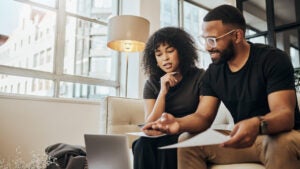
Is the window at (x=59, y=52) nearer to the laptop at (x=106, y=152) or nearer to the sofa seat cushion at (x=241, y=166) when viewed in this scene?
the laptop at (x=106, y=152)

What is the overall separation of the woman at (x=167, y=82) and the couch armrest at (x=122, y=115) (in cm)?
44

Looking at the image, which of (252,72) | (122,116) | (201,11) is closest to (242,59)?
(252,72)

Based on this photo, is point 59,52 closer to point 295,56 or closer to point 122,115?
point 122,115

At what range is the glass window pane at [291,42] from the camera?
15.3 feet

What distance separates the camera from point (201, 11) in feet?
16.4

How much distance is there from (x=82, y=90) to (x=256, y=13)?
347 cm

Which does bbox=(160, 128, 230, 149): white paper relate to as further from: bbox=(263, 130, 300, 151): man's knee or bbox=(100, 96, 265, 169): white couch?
bbox=(100, 96, 265, 169): white couch

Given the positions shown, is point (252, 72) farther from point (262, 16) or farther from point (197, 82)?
point (262, 16)

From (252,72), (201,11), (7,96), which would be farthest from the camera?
(201,11)

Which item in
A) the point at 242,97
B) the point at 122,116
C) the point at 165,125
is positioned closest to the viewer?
the point at 165,125

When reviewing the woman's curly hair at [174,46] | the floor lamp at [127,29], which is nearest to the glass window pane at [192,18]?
the floor lamp at [127,29]

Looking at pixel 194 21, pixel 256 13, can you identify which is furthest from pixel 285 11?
pixel 194 21

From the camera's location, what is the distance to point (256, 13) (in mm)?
5148

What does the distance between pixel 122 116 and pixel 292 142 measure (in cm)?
136
